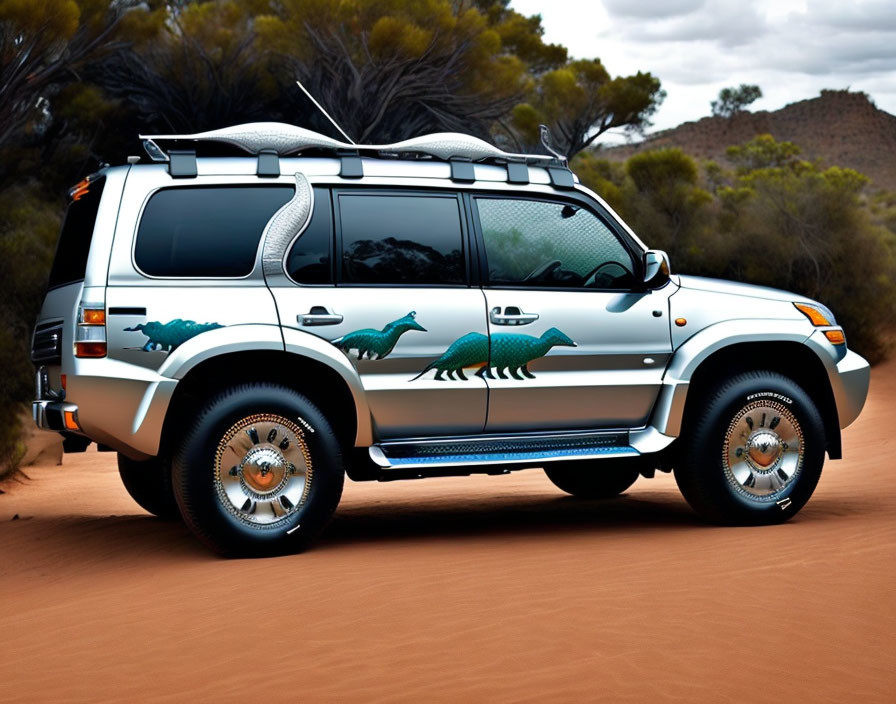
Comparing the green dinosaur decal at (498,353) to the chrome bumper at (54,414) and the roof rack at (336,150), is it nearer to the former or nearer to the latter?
the roof rack at (336,150)

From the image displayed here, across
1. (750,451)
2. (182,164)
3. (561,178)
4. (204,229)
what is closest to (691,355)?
(750,451)

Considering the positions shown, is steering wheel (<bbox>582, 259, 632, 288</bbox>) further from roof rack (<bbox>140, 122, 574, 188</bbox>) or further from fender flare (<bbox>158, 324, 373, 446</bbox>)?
fender flare (<bbox>158, 324, 373, 446</bbox>)

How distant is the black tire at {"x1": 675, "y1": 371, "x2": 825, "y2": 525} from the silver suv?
0.6 inches

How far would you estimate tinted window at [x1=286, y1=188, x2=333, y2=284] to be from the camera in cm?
728

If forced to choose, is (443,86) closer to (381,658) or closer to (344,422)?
(344,422)

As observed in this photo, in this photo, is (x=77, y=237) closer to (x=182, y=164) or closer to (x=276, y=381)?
(x=182, y=164)

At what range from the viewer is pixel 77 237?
752cm

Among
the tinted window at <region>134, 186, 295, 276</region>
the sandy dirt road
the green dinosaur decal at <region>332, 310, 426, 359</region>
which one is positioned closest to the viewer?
the sandy dirt road

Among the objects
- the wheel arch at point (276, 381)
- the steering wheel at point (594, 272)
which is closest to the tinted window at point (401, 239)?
the wheel arch at point (276, 381)

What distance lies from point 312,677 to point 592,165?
88.9 feet

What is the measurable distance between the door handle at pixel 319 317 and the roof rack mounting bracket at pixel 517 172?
59.6 inches

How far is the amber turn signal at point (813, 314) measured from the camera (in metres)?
8.27

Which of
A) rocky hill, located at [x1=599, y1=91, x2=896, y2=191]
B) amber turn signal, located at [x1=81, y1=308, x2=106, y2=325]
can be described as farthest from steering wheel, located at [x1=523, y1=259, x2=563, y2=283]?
rocky hill, located at [x1=599, y1=91, x2=896, y2=191]

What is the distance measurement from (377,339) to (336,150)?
1.27 metres
